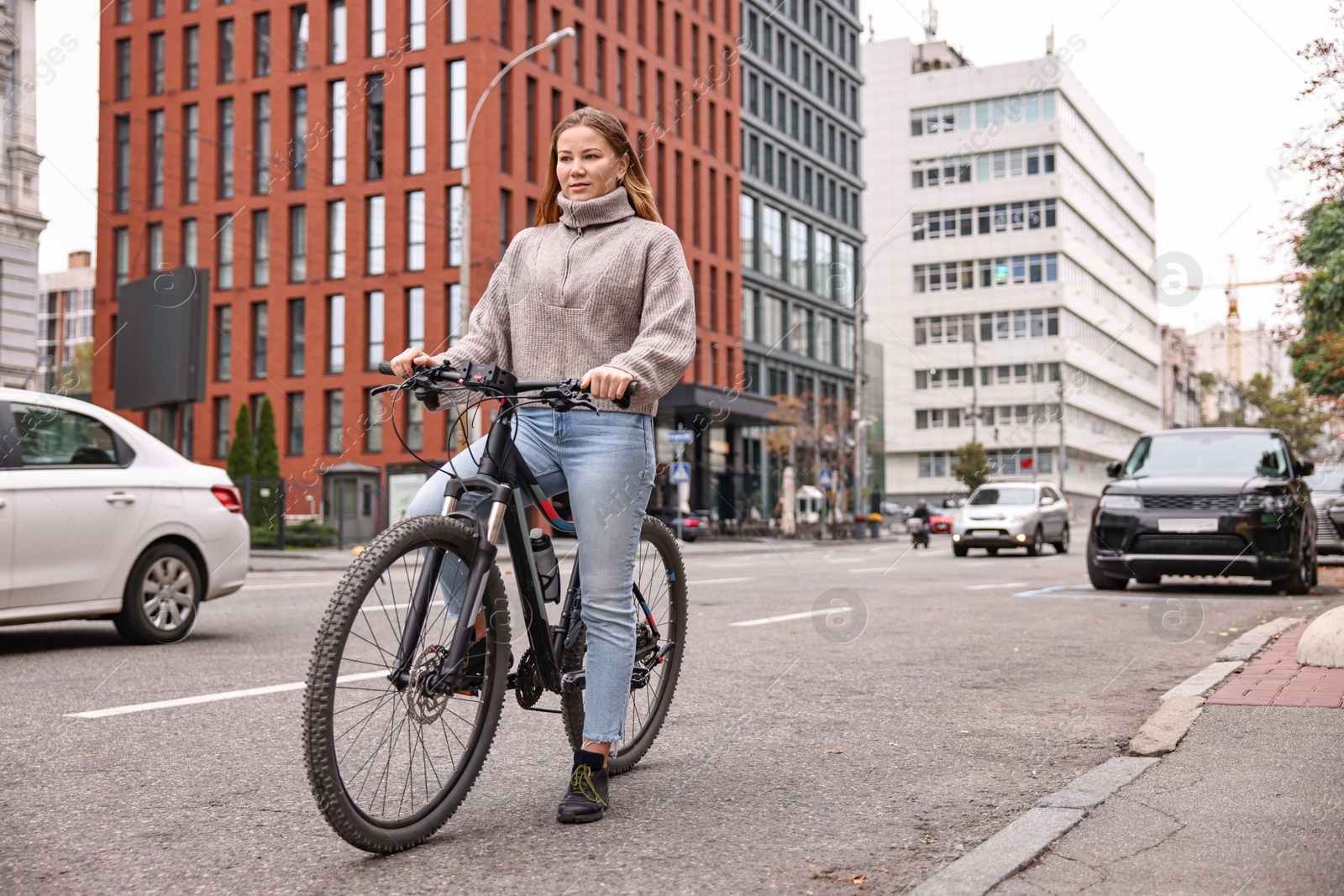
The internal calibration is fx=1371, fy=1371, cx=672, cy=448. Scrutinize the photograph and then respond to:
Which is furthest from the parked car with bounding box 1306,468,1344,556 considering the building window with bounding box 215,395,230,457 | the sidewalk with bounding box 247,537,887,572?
the building window with bounding box 215,395,230,457

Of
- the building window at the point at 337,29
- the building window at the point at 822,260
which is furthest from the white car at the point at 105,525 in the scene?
the building window at the point at 822,260

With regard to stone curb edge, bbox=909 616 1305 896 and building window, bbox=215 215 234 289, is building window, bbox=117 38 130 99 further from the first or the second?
stone curb edge, bbox=909 616 1305 896

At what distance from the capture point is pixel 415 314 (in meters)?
43.5

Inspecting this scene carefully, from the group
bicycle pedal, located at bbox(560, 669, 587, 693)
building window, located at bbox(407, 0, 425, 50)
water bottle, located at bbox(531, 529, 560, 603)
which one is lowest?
bicycle pedal, located at bbox(560, 669, 587, 693)

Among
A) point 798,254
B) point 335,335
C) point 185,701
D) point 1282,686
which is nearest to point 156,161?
point 335,335

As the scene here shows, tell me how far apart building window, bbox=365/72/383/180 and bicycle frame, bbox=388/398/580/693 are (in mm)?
41788

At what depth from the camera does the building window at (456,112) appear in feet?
138

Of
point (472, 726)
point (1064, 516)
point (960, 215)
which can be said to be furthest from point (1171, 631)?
point (960, 215)

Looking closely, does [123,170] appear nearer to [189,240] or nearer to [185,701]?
[189,240]

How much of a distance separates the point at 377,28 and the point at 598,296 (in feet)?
139

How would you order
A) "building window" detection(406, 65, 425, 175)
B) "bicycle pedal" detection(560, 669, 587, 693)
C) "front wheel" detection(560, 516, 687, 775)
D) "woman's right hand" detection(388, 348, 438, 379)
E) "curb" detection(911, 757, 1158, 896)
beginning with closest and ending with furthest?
"curb" detection(911, 757, 1158, 896), "woman's right hand" detection(388, 348, 438, 379), "bicycle pedal" detection(560, 669, 587, 693), "front wheel" detection(560, 516, 687, 775), "building window" detection(406, 65, 425, 175)

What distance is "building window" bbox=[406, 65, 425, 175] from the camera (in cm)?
4284

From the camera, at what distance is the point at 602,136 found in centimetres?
384

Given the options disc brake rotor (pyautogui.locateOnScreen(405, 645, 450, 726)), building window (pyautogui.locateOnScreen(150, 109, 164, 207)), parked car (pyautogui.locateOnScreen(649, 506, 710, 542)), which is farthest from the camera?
building window (pyautogui.locateOnScreen(150, 109, 164, 207))
